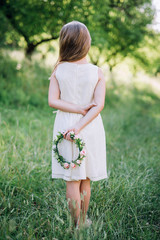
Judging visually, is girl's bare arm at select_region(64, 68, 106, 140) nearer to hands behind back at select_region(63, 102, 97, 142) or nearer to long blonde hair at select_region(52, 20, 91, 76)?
hands behind back at select_region(63, 102, 97, 142)

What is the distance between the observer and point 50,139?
3471mm

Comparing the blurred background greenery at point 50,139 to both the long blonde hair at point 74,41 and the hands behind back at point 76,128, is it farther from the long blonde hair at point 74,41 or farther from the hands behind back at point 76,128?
the long blonde hair at point 74,41

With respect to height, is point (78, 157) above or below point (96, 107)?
below

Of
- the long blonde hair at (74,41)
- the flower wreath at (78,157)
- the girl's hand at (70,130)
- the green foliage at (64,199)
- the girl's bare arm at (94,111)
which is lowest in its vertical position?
the green foliage at (64,199)

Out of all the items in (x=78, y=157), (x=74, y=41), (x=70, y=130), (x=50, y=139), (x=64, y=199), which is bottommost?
(x=64, y=199)

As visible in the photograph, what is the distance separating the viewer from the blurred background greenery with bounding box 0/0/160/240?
225 centimetres

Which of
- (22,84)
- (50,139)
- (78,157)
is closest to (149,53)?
(22,84)

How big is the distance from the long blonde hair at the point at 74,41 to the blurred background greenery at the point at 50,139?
134 centimetres

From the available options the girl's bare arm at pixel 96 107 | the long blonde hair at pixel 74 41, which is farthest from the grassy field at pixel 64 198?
the long blonde hair at pixel 74 41

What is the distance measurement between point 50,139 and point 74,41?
1834mm

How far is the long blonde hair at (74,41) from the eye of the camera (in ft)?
6.42

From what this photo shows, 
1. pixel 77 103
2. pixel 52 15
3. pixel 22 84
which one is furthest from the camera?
pixel 52 15

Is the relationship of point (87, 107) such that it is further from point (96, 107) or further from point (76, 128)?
point (76, 128)

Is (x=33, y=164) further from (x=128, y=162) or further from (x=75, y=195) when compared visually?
(x=128, y=162)
